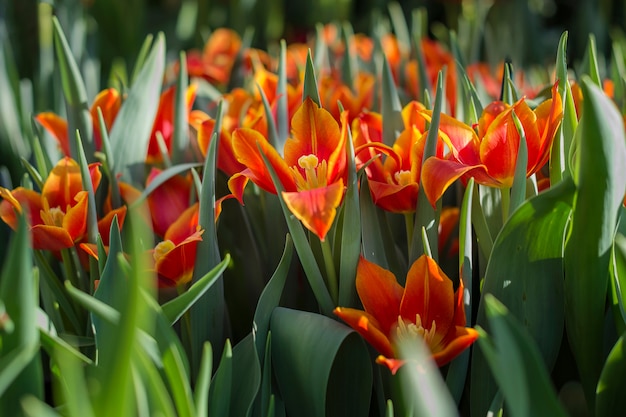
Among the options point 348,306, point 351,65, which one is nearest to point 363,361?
point 348,306

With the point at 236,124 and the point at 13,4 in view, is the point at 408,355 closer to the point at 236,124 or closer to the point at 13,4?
the point at 236,124

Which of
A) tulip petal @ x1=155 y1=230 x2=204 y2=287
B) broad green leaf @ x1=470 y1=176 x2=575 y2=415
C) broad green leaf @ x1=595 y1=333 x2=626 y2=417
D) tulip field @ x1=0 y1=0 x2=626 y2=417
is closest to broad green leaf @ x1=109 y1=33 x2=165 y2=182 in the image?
tulip field @ x1=0 y1=0 x2=626 y2=417

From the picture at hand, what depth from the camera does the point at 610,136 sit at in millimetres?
548

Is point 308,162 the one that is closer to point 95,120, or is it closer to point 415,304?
point 415,304

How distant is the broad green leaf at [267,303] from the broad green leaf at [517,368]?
0.21 metres

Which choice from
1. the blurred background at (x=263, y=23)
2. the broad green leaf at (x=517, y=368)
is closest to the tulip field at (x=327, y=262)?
the broad green leaf at (x=517, y=368)

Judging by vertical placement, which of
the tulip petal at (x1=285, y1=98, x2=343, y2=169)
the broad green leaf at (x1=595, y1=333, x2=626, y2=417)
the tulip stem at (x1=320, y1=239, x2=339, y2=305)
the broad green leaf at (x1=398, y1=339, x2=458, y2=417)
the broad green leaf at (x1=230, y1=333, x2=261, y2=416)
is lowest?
the broad green leaf at (x1=595, y1=333, x2=626, y2=417)

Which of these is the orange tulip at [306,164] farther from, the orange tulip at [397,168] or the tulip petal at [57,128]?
the tulip petal at [57,128]

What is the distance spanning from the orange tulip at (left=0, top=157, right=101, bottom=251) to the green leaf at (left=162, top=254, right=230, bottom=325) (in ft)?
0.55

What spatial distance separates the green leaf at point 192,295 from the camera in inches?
22.6

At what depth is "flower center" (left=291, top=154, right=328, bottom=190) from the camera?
654 mm

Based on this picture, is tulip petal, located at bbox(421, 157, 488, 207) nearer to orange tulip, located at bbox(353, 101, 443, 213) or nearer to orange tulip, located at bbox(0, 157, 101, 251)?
orange tulip, located at bbox(353, 101, 443, 213)

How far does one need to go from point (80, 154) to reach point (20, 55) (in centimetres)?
122

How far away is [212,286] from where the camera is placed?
70 centimetres
